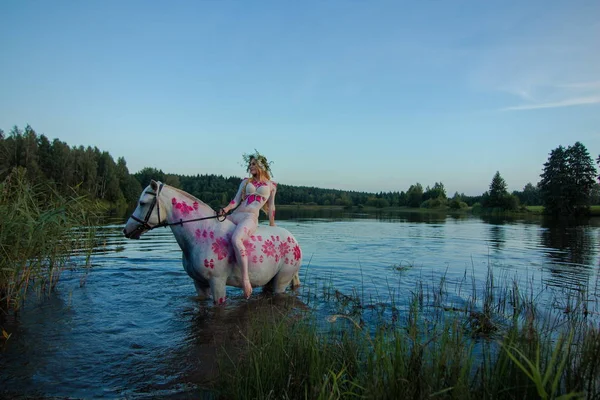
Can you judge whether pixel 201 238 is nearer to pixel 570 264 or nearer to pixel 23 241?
pixel 23 241

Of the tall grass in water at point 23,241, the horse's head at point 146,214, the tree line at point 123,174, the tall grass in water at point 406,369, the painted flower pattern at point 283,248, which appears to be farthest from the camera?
the tree line at point 123,174

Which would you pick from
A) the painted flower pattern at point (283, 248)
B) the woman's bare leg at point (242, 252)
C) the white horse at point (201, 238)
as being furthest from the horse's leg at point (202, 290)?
the painted flower pattern at point (283, 248)

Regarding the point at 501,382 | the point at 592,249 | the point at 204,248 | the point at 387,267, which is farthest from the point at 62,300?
the point at 592,249

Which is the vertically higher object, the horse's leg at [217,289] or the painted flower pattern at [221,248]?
the painted flower pattern at [221,248]

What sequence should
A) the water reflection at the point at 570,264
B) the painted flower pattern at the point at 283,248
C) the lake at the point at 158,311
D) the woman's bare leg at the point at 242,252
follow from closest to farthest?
the lake at the point at 158,311 < the woman's bare leg at the point at 242,252 < the painted flower pattern at the point at 283,248 < the water reflection at the point at 570,264

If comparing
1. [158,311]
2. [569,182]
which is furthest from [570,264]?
[569,182]

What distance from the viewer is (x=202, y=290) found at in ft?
24.4

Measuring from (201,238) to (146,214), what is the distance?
3.49ft

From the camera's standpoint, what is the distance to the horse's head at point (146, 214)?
660cm

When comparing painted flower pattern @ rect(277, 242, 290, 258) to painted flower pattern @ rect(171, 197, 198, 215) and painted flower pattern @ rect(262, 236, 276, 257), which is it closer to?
painted flower pattern @ rect(262, 236, 276, 257)

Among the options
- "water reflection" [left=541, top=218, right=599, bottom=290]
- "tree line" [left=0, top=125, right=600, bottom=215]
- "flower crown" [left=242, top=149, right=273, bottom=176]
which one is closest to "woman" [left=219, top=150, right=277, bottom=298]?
"flower crown" [left=242, top=149, right=273, bottom=176]

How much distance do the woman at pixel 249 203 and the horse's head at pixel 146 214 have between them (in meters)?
1.18

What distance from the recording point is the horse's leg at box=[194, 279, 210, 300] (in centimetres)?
737

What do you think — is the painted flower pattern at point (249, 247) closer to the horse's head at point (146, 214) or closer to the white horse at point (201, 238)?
the white horse at point (201, 238)
